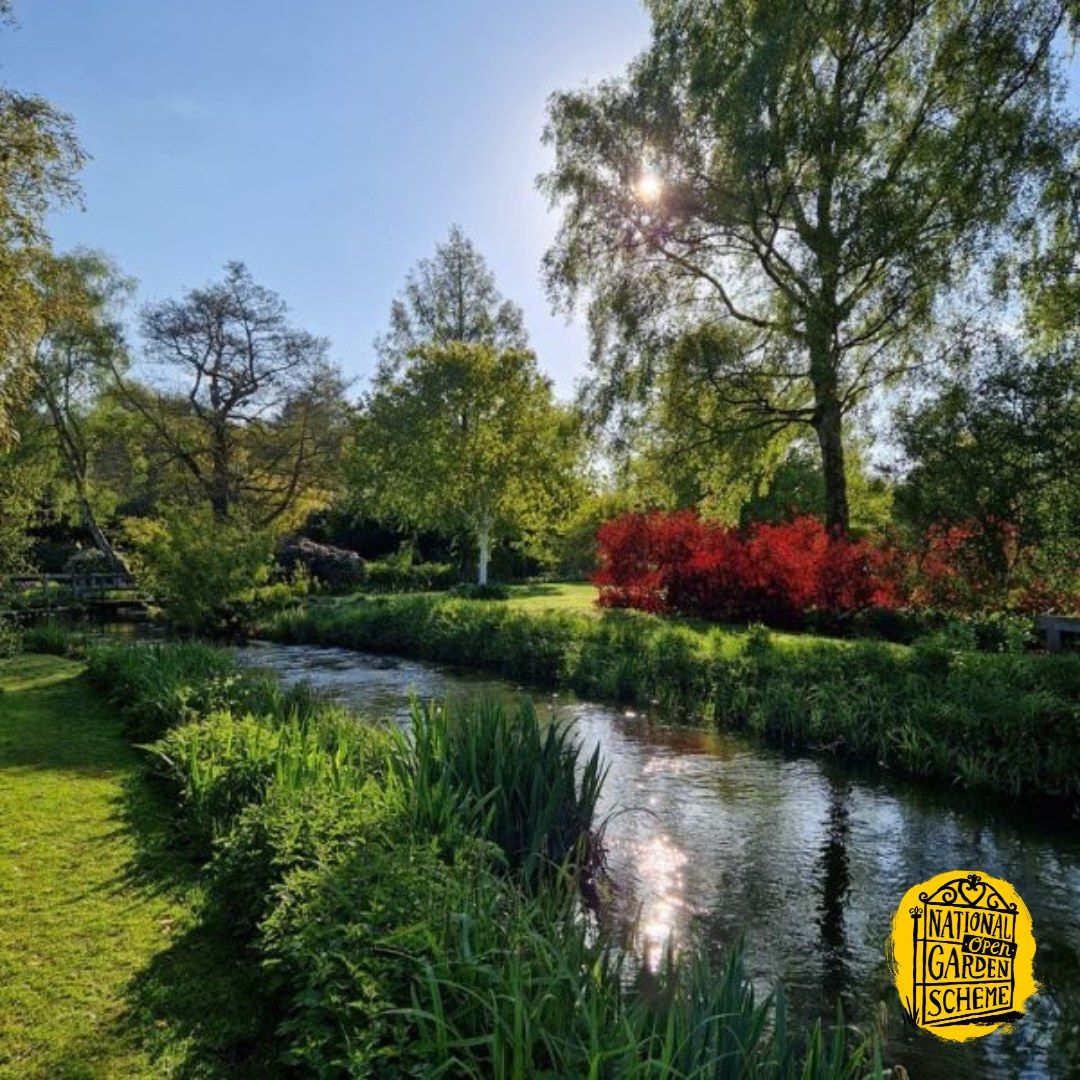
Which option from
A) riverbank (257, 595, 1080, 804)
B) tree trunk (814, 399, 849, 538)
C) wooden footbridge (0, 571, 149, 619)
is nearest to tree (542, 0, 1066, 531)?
tree trunk (814, 399, 849, 538)

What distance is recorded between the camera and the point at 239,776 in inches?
221

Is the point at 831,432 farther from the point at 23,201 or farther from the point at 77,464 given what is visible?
the point at 77,464

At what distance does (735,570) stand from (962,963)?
45.7 ft

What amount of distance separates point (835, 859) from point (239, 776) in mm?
4684

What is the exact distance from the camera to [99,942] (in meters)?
4.31

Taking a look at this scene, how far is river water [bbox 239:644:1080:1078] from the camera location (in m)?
4.38

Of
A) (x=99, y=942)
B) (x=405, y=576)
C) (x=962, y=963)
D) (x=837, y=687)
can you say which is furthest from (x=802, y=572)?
(x=405, y=576)

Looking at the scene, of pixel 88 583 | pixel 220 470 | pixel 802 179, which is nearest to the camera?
pixel 802 179

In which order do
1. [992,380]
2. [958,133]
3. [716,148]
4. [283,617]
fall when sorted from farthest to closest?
[283,617] → [716,148] → [958,133] → [992,380]

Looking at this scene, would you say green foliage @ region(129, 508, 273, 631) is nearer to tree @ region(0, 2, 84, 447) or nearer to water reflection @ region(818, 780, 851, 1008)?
tree @ region(0, 2, 84, 447)

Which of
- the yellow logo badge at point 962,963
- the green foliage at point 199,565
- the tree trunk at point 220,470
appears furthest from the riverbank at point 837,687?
the tree trunk at point 220,470

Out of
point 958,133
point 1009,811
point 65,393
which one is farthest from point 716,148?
point 65,393

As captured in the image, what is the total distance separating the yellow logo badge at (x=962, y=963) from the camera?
137 inches

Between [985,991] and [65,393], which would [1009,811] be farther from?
[65,393]
